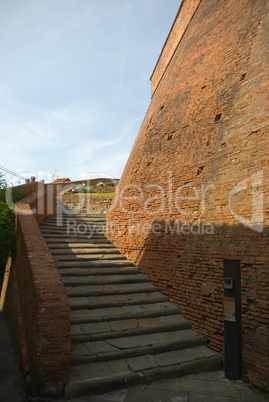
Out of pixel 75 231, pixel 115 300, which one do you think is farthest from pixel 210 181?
pixel 75 231

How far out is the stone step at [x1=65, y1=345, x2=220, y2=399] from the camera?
3.26 m

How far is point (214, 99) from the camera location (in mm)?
5539

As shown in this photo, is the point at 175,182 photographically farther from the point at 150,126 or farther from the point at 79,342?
the point at 79,342

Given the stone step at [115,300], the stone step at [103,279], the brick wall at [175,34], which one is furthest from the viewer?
the brick wall at [175,34]

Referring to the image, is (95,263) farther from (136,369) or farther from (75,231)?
(136,369)

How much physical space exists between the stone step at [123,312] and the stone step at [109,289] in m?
0.38

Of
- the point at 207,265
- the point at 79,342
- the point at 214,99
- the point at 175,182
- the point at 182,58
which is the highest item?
the point at 182,58

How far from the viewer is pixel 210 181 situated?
196 inches

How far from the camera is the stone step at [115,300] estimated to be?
15.3 ft

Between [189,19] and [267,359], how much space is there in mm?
8290

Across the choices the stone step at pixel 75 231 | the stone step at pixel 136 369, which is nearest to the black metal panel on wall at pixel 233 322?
the stone step at pixel 136 369

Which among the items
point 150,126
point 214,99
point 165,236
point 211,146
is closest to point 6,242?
point 165,236

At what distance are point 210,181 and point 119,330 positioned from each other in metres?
2.78

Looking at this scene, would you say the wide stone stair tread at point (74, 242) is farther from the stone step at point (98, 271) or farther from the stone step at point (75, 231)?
the stone step at point (98, 271)
